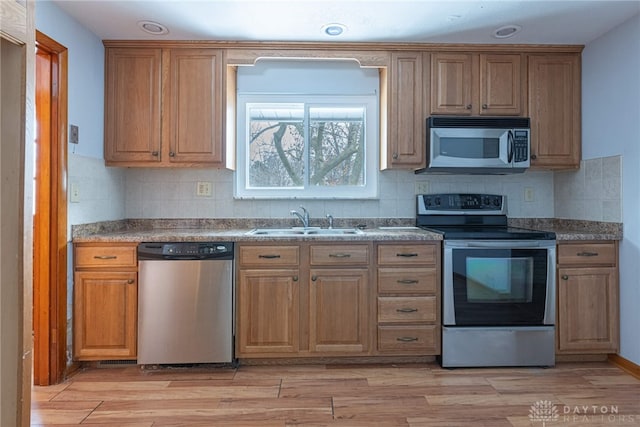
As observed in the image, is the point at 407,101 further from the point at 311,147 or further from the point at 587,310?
the point at 587,310

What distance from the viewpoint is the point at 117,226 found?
289cm

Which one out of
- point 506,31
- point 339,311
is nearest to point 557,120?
point 506,31

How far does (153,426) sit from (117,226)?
5.16 ft

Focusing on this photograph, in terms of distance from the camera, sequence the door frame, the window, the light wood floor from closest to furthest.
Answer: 1. the light wood floor
2. the door frame
3. the window

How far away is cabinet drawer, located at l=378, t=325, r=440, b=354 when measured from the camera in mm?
2523

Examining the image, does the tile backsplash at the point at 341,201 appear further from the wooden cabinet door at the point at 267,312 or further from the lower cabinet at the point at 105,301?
the wooden cabinet door at the point at 267,312

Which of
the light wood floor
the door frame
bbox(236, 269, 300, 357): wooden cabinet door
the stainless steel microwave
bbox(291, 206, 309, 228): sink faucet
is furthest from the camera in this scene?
bbox(291, 206, 309, 228): sink faucet

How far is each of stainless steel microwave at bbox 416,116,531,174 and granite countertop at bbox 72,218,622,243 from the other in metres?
0.56

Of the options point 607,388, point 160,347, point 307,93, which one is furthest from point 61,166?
point 607,388

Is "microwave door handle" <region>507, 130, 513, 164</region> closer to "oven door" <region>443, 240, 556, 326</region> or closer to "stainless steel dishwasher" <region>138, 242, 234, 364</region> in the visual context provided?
"oven door" <region>443, 240, 556, 326</region>

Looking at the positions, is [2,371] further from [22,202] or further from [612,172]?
[612,172]

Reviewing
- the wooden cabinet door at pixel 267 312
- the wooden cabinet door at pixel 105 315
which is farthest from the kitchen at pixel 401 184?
the wooden cabinet door at pixel 267 312

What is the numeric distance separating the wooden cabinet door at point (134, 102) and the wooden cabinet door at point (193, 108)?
0.09 m

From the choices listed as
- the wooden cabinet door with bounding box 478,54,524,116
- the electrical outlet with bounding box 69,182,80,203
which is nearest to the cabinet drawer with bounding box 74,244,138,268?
the electrical outlet with bounding box 69,182,80,203
